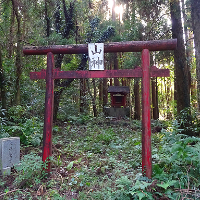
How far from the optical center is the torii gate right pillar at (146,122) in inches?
144

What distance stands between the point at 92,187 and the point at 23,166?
Answer: 145cm

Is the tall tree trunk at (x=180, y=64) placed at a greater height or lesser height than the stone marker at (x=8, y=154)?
greater

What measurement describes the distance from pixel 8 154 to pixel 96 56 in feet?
9.96

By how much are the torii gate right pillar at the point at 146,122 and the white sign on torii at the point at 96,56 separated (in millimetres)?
881

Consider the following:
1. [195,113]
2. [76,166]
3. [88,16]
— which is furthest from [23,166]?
[88,16]

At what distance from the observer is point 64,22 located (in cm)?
1092

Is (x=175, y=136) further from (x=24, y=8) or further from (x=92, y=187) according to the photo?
(x=24, y=8)

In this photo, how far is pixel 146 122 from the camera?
3.74 metres

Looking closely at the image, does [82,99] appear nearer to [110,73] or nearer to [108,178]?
[110,73]

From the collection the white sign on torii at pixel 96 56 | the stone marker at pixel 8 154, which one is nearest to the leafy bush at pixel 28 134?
the stone marker at pixel 8 154

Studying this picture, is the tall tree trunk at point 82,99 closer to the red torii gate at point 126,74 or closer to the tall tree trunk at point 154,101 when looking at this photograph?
the tall tree trunk at point 154,101

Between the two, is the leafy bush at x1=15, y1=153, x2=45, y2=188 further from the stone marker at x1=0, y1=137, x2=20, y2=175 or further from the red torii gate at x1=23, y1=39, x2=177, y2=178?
the stone marker at x1=0, y1=137, x2=20, y2=175

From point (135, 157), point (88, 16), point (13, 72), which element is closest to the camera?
point (135, 157)

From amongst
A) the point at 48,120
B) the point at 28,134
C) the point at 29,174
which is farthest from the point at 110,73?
the point at 28,134
